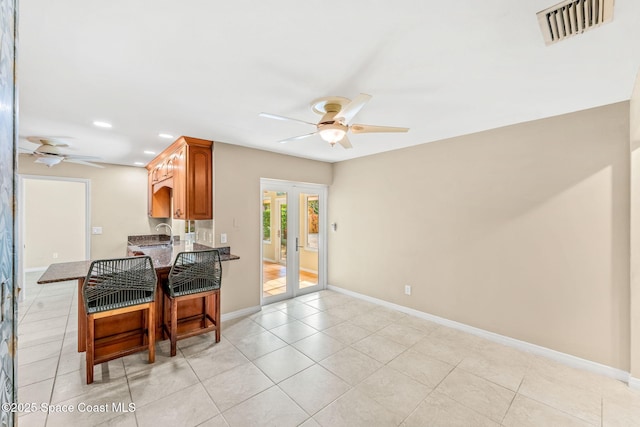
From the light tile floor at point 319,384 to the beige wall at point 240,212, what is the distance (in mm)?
638

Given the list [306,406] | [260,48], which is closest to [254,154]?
[260,48]

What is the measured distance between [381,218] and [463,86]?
2.58 metres

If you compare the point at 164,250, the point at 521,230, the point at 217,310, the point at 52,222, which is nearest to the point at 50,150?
the point at 164,250

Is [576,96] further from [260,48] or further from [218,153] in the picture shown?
[218,153]

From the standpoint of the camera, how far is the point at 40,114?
2.78 metres

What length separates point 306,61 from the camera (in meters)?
1.83

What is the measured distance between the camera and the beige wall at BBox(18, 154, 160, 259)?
5729mm

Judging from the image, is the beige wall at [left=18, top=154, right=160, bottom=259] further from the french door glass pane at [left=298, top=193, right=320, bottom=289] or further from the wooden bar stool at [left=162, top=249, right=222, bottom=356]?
the wooden bar stool at [left=162, top=249, right=222, bottom=356]

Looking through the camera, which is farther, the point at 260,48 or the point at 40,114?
the point at 40,114

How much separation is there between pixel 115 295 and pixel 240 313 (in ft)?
5.88

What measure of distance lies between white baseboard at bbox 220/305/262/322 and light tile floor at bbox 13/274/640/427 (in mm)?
351

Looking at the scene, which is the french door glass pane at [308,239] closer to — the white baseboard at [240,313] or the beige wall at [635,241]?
the white baseboard at [240,313]

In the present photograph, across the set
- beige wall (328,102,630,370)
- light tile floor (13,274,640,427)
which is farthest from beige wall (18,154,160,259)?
beige wall (328,102,630,370)

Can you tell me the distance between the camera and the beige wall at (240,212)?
3.88 m
